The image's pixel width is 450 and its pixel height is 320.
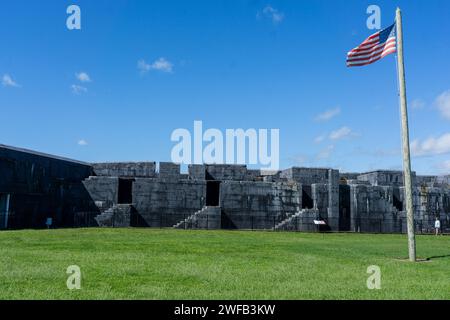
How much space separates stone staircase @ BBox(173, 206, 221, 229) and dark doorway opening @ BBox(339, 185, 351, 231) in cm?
1039

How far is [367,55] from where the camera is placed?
51.0ft

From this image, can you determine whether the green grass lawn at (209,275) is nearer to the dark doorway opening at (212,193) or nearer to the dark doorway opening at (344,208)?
the dark doorway opening at (344,208)

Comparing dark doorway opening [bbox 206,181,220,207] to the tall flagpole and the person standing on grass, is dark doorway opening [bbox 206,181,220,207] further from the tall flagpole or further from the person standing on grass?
the tall flagpole

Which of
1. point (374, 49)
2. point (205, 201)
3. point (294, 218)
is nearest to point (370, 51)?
point (374, 49)

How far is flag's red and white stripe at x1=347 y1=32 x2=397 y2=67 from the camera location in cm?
1512

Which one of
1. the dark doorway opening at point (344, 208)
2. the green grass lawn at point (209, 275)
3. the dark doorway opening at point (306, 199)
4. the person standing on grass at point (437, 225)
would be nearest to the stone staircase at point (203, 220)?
the dark doorway opening at point (306, 199)

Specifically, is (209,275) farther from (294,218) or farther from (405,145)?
(294,218)

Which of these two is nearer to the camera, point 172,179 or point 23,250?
point 23,250

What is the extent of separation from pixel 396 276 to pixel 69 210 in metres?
30.4

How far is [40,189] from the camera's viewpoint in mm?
33125

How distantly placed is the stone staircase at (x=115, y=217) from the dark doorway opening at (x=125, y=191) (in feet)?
10.2
